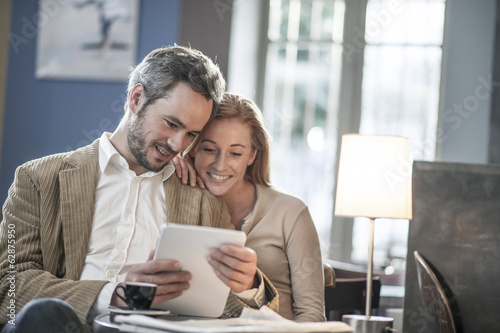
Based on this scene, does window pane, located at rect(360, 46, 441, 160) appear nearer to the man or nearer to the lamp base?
the lamp base

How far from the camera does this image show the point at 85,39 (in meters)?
4.89

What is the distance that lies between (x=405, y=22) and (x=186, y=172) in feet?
11.7

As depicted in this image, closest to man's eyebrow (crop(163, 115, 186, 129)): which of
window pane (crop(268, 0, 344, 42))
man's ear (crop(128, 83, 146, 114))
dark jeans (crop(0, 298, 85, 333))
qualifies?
man's ear (crop(128, 83, 146, 114))

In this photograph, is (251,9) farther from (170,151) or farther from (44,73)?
(170,151)

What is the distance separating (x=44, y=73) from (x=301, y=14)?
2.06 meters

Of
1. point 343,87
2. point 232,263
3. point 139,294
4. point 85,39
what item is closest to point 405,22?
point 343,87

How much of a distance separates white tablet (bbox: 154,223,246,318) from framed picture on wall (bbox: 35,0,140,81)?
334 cm

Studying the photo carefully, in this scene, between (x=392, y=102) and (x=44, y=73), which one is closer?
(x=44, y=73)

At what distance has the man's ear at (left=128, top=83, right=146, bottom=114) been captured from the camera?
2201mm

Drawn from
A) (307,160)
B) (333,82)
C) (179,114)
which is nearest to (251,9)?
(333,82)

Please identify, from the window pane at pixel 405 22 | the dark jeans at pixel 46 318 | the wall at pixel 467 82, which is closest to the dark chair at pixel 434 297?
the dark jeans at pixel 46 318

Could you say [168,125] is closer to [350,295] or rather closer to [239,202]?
[239,202]

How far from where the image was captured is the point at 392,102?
535cm

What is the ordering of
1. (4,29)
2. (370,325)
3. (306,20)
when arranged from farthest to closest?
(306,20), (4,29), (370,325)
